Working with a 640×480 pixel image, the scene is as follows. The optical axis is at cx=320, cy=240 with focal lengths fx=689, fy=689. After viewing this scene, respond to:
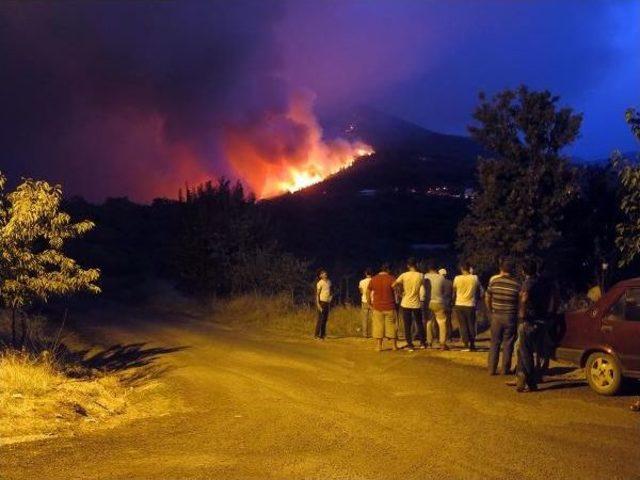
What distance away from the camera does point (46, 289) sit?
37.5 feet

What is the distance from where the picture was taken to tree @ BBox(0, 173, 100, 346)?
35.8 feet

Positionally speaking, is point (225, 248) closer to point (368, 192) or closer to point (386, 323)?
point (386, 323)

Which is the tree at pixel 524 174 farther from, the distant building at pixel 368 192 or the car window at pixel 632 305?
the distant building at pixel 368 192

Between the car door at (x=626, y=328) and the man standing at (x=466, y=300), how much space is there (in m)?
3.91

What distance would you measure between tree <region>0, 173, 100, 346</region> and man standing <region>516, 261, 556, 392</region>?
6.98m

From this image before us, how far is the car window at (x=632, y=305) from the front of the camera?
8.70 meters

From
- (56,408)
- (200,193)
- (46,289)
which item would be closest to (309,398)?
(56,408)

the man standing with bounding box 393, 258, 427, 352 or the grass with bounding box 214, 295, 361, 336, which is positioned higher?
the man standing with bounding box 393, 258, 427, 352

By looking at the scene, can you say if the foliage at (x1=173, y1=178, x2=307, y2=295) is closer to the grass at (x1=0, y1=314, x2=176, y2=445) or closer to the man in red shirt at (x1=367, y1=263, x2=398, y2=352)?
the man in red shirt at (x1=367, y1=263, x2=398, y2=352)

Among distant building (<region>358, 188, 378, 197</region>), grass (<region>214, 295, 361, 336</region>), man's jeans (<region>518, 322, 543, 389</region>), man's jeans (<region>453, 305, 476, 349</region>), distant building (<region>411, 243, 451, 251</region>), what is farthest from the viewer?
distant building (<region>358, 188, 378, 197</region>)

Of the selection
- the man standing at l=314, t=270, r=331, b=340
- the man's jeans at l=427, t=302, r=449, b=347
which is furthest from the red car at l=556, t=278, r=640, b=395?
the man standing at l=314, t=270, r=331, b=340

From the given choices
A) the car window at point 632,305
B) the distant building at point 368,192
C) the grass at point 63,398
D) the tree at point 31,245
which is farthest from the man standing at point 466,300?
the distant building at point 368,192

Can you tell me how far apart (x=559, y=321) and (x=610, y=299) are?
89 cm

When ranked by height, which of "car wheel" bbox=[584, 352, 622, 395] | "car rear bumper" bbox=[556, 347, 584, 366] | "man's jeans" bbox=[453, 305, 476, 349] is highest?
"man's jeans" bbox=[453, 305, 476, 349]
